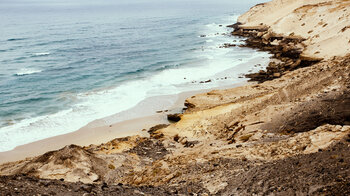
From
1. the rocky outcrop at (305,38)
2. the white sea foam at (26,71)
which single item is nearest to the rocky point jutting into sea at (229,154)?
the rocky outcrop at (305,38)

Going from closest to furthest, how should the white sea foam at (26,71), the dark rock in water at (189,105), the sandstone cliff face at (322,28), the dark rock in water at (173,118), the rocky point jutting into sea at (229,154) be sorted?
the rocky point jutting into sea at (229,154), the dark rock in water at (173,118), the dark rock in water at (189,105), the sandstone cliff face at (322,28), the white sea foam at (26,71)

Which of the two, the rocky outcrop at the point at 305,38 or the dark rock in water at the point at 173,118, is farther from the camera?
the rocky outcrop at the point at 305,38

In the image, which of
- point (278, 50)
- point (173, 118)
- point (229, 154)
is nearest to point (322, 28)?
point (278, 50)

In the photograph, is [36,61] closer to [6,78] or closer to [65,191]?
[6,78]

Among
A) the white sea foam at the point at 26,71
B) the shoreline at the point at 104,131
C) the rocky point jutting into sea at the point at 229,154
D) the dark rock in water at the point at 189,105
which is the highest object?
the white sea foam at the point at 26,71

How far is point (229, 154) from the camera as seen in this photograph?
1041 cm

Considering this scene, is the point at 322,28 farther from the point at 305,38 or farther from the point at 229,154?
the point at 229,154

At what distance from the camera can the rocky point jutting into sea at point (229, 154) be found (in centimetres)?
755

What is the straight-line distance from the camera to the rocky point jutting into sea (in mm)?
7551

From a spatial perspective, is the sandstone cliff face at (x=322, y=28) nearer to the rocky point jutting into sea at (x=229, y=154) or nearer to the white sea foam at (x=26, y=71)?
the rocky point jutting into sea at (x=229, y=154)

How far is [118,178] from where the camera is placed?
38.0 ft

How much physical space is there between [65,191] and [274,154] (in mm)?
6471

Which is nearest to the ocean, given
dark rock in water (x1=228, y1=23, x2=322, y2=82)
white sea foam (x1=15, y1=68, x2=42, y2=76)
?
white sea foam (x1=15, y1=68, x2=42, y2=76)

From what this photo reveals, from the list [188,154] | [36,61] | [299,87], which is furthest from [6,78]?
[299,87]
